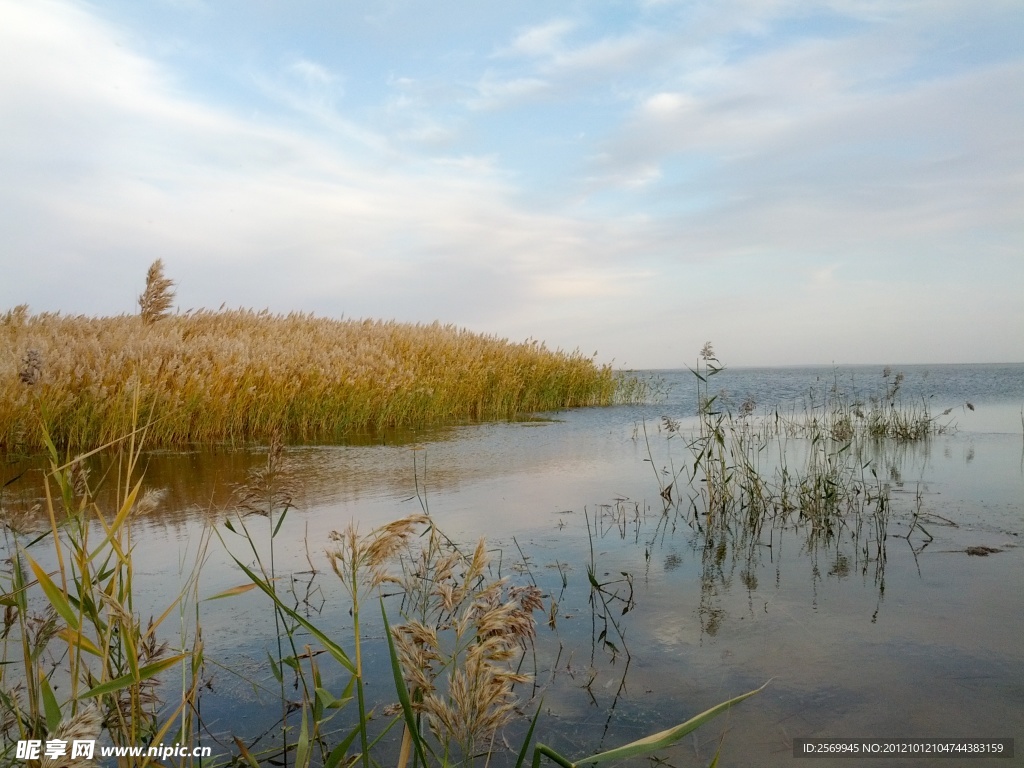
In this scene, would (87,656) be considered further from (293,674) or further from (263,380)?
(263,380)

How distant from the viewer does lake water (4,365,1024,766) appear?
2523 mm

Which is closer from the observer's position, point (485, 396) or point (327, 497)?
point (327, 497)

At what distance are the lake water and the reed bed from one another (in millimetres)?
1591

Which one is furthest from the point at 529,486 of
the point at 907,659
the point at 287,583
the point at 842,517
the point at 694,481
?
the point at 907,659

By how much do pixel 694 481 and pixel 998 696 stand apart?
433cm

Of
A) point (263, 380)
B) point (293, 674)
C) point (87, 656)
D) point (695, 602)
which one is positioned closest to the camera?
point (293, 674)

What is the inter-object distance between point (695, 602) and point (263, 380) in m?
9.12

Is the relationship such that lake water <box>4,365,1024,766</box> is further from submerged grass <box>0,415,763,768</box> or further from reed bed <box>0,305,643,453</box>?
reed bed <box>0,305,643,453</box>

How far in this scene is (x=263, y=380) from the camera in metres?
11.3

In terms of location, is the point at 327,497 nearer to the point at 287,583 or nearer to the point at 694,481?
the point at 287,583

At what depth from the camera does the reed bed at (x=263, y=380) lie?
9016mm

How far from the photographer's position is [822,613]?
11.2 feet

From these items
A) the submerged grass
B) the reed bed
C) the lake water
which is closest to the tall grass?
the submerged grass

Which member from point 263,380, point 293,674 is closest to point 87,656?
point 293,674
